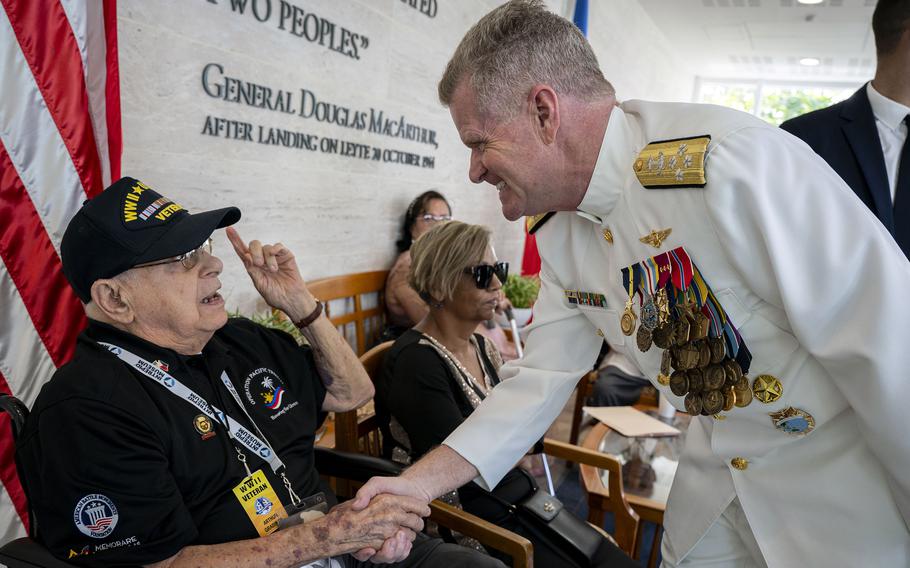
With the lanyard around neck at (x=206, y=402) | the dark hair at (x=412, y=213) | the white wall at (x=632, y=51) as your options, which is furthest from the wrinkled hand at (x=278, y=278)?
the white wall at (x=632, y=51)

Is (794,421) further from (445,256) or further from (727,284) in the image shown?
(445,256)

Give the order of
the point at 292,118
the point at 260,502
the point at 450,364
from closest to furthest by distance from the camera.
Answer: the point at 260,502
the point at 450,364
the point at 292,118

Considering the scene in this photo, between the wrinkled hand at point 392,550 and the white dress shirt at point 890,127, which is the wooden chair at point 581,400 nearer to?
the white dress shirt at point 890,127

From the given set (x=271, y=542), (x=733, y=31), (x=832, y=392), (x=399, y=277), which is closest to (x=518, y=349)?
(x=399, y=277)

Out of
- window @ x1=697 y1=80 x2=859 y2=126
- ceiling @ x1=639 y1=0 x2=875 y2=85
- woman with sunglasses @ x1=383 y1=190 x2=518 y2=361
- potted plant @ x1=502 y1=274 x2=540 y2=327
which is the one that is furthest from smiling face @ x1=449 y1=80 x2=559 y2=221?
window @ x1=697 y1=80 x2=859 y2=126

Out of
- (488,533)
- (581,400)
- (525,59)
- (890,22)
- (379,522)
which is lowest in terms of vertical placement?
(581,400)

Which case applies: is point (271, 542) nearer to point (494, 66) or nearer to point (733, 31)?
point (494, 66)

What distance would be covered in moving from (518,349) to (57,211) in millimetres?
2478

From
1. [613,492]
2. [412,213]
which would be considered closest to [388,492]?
[613,492]

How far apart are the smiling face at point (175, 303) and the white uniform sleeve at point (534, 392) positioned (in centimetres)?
65

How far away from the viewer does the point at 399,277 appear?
3670 millimetres

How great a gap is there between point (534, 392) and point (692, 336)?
1.51 feet

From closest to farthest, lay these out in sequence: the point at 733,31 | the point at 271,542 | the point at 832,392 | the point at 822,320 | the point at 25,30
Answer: the point at 822,320
the point at 832,392
the point at 271,542
the point at 25,30
the point at 733,31

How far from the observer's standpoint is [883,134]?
1.86 meters
